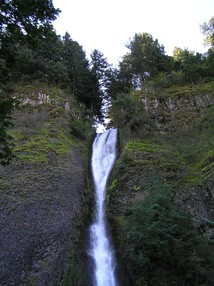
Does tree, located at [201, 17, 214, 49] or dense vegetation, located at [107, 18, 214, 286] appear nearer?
dense vegetation, located at [107, 18, 214, 286]

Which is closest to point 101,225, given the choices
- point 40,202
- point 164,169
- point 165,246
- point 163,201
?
point 40,202

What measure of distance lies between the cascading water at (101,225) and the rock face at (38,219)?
1292mm

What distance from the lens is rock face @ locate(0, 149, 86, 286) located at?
31.5ft

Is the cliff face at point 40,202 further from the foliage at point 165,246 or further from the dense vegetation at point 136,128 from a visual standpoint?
the foliage at point 165,246

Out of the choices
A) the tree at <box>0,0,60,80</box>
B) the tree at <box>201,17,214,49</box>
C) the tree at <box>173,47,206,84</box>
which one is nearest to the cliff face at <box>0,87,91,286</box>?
the tree at <box>0,0,60,80</box>

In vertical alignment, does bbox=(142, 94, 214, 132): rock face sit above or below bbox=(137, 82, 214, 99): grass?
below

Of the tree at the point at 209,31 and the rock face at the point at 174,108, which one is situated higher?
the tree at the point at 209,31

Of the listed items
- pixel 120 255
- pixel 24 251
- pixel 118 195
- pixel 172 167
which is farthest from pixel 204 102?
pixel 24 251

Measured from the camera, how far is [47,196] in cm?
1328

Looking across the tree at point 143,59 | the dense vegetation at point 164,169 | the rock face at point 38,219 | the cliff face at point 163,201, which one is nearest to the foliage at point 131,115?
the dense vegetation at point 164,169

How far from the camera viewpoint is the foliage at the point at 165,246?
970 cm

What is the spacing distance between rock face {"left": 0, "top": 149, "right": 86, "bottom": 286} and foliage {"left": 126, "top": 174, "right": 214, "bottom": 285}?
2.87 meters

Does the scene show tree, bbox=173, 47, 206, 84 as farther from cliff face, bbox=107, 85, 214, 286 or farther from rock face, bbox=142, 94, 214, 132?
cliff face, bbox=107, 85, 214, 286

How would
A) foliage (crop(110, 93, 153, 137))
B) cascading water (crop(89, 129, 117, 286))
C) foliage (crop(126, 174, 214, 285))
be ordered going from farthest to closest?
foliage (crop(110, 93, 153, 137)) → cascading water (crop(89, 129, 117, 286)) → foliage (crop(126, 174, 214, 285))
